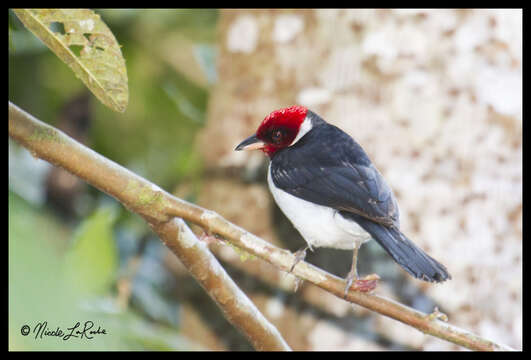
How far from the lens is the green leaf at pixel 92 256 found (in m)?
2.19

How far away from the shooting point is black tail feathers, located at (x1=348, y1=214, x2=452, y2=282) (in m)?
1.77

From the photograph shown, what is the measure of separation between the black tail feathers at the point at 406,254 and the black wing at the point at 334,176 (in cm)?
4

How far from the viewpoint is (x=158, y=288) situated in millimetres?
3734

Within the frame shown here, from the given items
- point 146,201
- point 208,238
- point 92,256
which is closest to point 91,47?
point 146,201

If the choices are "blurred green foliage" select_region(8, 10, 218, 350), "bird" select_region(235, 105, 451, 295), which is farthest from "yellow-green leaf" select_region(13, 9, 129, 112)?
"blurred green foliage" select_region(8, 10, 218, 350)

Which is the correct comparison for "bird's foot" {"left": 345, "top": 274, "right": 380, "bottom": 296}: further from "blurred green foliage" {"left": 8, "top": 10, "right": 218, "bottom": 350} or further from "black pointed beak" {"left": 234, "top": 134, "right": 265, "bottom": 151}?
"blurred green foliage" {"left": 8, "top": 10, "right": 218, "bottom": 350}

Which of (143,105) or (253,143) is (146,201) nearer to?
(253,143)

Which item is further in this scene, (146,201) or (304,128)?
(304,128)


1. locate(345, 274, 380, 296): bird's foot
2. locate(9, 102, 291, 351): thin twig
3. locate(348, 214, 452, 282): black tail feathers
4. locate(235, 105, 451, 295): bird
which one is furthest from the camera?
locate(235, 105, 451, 295): bird

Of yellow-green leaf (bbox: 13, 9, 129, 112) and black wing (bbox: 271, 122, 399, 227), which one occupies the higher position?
yellow-green leaf (bbox: 13, 9, 129, 112)

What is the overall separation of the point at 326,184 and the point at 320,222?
16 cm

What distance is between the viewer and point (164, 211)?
1.70 meters

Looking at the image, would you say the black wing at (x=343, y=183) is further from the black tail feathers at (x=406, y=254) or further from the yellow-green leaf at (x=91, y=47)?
the yellow-green leaf at (x=91, y=47)

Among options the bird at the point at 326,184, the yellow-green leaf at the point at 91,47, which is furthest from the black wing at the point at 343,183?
the yellow-green leaf at the point at 91,47
